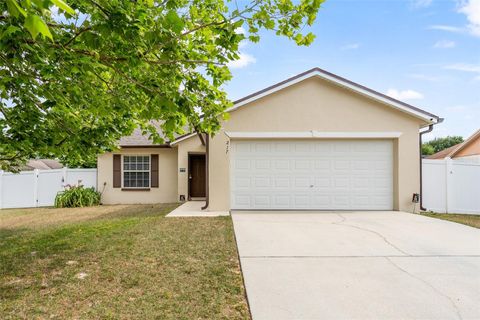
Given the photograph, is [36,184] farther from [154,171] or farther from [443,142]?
[443,142]

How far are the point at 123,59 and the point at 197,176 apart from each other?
1119cm

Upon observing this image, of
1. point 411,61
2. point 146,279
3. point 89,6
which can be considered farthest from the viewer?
point 411,61

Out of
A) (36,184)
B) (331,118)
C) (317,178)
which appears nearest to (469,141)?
(331,118)

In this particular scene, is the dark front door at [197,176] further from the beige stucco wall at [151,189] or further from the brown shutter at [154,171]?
the brown shutter at [154,171]

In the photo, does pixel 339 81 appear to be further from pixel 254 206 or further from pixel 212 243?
pixel 212 243

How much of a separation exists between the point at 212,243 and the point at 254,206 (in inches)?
164

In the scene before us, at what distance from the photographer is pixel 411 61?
1225 cm

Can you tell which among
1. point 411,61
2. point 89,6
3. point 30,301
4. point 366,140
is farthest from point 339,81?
point 30,301

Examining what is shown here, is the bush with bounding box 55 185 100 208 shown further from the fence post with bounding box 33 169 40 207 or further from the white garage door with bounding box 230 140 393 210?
the white garage door with bounding box 230 140 393 210

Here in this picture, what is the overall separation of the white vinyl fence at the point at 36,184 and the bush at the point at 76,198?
630 mm

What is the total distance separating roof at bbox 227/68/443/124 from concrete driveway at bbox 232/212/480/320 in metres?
3.73

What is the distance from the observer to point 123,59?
3.49m

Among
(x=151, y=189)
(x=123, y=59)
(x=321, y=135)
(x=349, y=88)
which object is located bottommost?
(x=151, y=189)

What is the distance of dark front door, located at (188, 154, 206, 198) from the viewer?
14.4 meters
